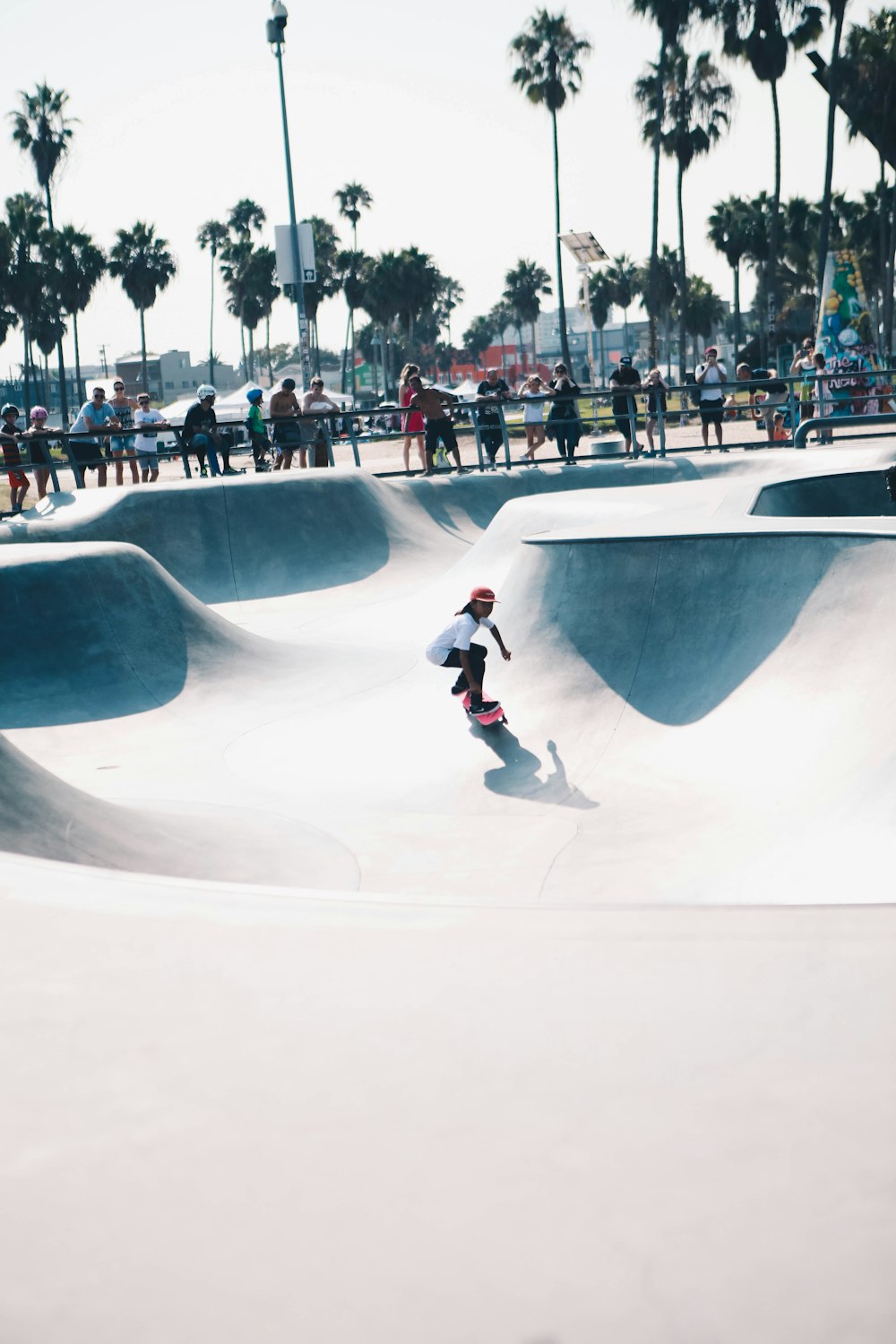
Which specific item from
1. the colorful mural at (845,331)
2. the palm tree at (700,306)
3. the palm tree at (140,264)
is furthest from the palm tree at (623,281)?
the colorful mural at (845,331)

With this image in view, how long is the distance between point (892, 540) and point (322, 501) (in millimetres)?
10271

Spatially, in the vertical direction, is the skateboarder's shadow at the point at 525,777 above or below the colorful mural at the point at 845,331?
below

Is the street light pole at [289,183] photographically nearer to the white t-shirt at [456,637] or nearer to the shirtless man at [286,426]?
the shirtless man at [286,426]

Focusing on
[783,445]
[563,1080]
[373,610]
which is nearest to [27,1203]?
[563,1080]

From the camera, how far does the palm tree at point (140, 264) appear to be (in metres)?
73.7

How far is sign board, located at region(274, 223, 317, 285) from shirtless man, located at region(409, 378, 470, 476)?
6.52 metres

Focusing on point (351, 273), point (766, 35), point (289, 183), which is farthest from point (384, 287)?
point (289, 183)

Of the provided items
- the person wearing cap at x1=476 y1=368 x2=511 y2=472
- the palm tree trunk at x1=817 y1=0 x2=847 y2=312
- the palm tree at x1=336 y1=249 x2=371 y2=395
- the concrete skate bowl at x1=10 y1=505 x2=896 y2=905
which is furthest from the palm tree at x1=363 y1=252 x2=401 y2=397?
the concrete skate bowl at x1=10 y1=505 x2=896 y2=905

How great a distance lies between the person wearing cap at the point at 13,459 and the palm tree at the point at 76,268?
5409 centimetres

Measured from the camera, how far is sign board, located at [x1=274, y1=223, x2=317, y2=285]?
2342cm

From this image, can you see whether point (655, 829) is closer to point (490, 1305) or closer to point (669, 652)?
point (669, 652)

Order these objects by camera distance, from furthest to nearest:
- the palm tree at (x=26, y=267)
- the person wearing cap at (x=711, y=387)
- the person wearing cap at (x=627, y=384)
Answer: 1. the palm tree at (x=26, y=267)
2. the person wearing cap at (x=711, y=387)
3. the person wearing cap at (x=627, y=384)

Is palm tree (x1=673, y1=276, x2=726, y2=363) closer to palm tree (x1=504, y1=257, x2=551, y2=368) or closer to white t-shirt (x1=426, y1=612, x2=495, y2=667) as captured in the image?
palm tree (x1=504, y1=257, x2=551, y2=368)

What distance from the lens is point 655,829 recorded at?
6.74 meters
